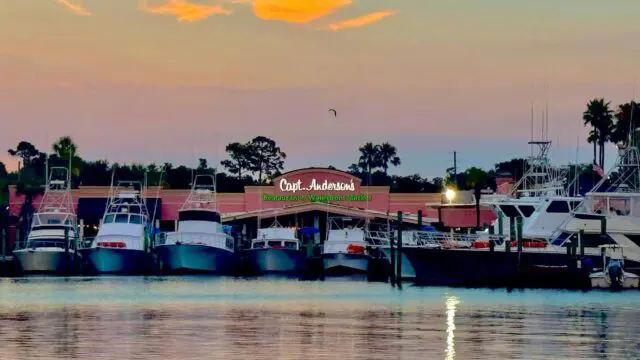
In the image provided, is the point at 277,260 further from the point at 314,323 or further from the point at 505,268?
the point at 314,323

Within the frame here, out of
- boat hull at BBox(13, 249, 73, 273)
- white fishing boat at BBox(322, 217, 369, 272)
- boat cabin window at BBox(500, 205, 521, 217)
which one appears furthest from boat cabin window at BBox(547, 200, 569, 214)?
boat hull at BBox(13, 249, 73, 273)

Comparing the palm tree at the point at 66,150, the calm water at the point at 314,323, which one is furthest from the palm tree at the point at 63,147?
the calm water at the point at 314,323

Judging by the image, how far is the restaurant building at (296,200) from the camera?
139250 mm

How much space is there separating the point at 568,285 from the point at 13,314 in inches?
1243

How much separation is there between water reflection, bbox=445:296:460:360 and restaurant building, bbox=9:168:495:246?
196ft

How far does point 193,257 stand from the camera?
115 m

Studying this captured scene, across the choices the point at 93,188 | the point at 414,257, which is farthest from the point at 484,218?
the point at 414,257

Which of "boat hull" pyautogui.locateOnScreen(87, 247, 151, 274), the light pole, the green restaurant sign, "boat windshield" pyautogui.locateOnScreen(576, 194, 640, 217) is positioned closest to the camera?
"boat windshield" pyautogui.locateOnScreen(576, 194, 640, 217)

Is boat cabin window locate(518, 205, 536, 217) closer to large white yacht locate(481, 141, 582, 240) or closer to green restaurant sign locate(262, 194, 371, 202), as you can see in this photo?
large white yacht locate(481, 141, 582, 240)

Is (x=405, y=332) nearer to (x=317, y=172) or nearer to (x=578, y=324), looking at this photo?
(x=578, y=324)

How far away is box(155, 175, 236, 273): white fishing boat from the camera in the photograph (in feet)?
376

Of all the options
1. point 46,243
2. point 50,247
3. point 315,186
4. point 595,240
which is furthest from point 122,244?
point 595,240

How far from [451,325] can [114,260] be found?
56.3 m

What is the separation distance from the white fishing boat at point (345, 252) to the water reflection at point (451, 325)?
37.9 meters
